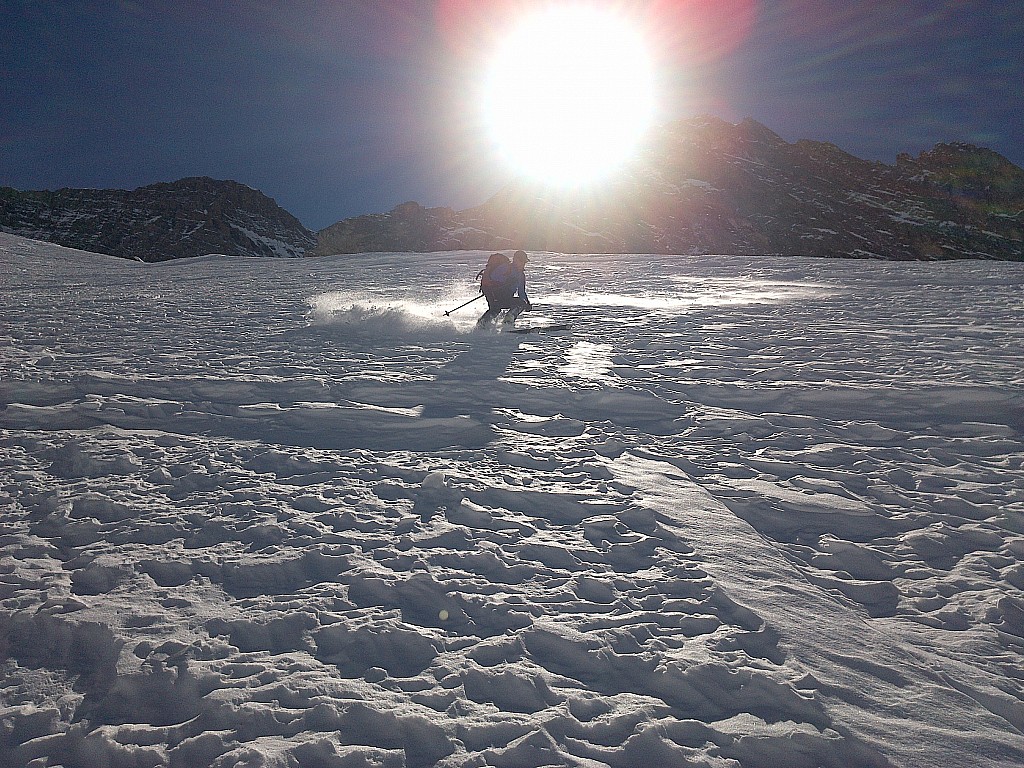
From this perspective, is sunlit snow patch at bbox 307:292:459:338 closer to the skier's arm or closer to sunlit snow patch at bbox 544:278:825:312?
the skier's arm

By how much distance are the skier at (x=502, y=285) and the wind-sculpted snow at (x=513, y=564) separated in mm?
4203

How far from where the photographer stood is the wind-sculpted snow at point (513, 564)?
229cm

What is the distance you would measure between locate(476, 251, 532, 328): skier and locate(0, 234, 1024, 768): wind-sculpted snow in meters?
4.20

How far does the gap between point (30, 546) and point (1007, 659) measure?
5423 millimetres

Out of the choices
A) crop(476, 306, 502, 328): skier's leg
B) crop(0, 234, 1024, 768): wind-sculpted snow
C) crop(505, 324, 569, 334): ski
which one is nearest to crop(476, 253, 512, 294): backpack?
crop(476, 306, 502, 328): skier's leg

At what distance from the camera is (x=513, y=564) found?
3375mm

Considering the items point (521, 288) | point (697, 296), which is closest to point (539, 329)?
point (521, 288)

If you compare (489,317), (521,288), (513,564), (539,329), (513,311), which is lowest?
(513,564)

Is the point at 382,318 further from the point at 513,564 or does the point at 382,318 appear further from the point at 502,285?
the point at 513,564

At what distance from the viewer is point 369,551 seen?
11.4 feet

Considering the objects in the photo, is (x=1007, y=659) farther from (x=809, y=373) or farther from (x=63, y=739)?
(x=809, y=373)

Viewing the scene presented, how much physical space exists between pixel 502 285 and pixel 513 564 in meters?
9.10

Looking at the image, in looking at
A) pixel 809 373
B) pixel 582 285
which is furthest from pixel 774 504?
pixel 582 285

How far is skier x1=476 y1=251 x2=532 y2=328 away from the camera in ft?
39.0
